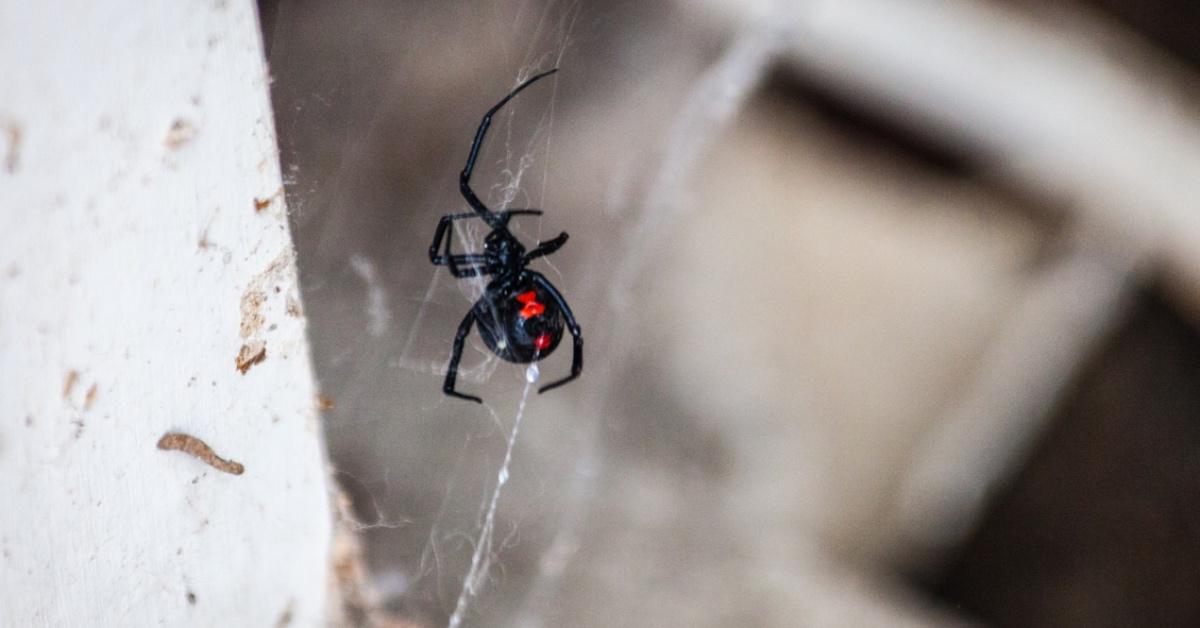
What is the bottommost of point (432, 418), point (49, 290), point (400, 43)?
point (432, 418)

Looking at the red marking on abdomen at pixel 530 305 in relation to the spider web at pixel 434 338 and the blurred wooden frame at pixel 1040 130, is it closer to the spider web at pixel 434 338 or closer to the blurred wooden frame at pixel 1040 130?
the spider web at pixel 434 338

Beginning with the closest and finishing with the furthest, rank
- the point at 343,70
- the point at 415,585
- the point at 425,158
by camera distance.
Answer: the point at 343,70, the point at 415,585, the point at 425,158

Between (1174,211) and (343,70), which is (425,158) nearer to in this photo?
(343,70)

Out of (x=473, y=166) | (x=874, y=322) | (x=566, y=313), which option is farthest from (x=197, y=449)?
(x=874, y=322)

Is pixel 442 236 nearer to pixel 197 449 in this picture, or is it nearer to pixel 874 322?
pixel 197 449

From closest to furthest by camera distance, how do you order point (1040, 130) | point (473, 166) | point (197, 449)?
point (197, 449), point (473, 166), point (1040, 130)

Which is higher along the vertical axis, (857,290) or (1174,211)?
(1174,211)

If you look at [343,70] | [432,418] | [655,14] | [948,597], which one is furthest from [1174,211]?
[343,70]
